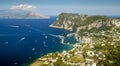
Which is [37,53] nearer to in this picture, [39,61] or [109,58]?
[39,61]

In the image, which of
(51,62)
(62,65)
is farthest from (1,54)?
(62,65)

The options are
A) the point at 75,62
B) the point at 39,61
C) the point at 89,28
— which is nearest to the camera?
the point at 75,62

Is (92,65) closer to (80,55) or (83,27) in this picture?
(80,55)

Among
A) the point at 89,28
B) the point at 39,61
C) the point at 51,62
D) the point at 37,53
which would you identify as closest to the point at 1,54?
the point at 37,53

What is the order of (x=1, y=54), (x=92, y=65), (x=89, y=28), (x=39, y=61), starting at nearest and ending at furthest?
(x=92, y=65) → (x=39, y=61) → (x=1, y=54) → (x=89, y=28)

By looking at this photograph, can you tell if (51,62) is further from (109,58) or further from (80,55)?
(109,58)

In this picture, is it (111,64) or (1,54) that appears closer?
(111,64)

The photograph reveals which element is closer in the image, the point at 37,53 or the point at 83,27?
the point at 37,53
